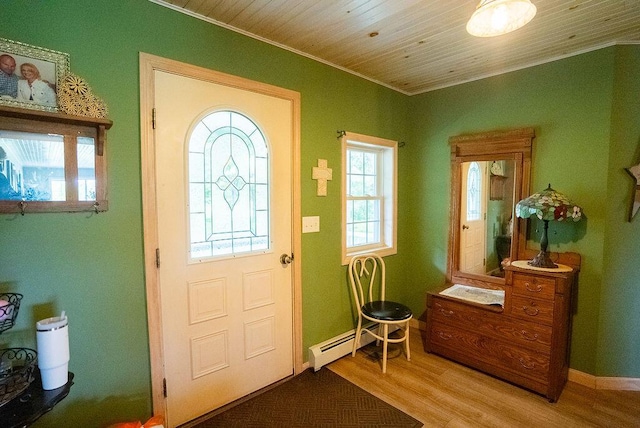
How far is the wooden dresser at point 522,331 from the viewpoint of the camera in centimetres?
210

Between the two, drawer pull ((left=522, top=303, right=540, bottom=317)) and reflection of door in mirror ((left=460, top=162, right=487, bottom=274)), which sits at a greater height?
reflection of door in mirror ((left=460, top=162, right=487, bottom=274))

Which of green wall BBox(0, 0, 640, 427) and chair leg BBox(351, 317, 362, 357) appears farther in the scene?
chair leg BBox(351, 317, 362, 357)

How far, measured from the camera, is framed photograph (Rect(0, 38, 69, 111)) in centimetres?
133

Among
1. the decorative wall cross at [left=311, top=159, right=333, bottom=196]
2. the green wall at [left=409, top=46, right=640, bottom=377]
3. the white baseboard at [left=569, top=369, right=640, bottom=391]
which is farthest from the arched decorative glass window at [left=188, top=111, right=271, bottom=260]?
the white baseboard at [left=569, top=369, right=640, bottom=391]

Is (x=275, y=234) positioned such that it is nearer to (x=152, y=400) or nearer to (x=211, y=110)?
(x=211, y=110)

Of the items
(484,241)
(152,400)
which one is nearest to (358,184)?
(484,241)

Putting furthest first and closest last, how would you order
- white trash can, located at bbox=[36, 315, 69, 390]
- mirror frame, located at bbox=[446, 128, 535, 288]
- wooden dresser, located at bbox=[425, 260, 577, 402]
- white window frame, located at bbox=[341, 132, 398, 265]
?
white window frame, located at bbox=[341, 132, 398, 265] → mirror frame, located at bbox=[446, 128, 535, 288] → wooden dresser, located at bbox=[425, 260, 577, 402] → white trash can, located at bbox=[36, 315, 69, 390]

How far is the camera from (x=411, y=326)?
333 cm

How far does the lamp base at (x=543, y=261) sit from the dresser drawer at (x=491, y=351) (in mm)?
622

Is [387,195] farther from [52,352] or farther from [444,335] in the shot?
[52,352]

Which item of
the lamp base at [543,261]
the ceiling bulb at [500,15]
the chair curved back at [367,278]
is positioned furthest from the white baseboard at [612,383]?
the ceiling bulb at [500,15]

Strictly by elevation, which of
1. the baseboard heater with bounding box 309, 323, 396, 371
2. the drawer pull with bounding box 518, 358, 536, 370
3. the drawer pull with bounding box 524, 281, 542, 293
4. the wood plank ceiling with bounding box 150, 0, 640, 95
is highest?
the wood plank ceiling with bounding box 150, 0, 640, 95

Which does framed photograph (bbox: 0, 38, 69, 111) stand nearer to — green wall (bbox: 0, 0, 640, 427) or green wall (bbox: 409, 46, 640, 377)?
green wall (bbox: 0, 0, 640, 427)

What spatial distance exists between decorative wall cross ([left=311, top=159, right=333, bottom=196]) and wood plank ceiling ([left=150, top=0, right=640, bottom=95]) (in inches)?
33.2
